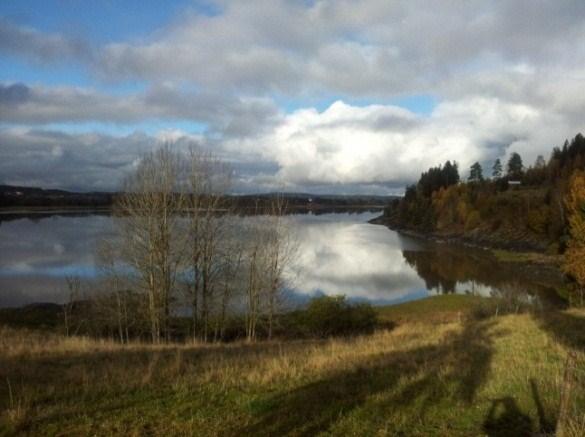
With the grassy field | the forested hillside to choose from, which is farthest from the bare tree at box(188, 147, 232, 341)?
the forested hillside

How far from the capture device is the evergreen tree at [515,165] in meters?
143

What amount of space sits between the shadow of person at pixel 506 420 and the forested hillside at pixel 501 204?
6078 cm

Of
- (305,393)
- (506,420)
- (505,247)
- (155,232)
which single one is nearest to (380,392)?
(305,393)

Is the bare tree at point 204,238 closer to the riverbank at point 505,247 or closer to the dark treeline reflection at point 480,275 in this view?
the dark treeline reflection at point 480,275

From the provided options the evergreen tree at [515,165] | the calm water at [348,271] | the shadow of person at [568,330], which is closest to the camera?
the shadow of person at [568,330]

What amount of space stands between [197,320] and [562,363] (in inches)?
875

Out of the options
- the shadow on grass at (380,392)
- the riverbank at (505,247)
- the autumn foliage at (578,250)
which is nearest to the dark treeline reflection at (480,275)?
the riverbank at (505,247)

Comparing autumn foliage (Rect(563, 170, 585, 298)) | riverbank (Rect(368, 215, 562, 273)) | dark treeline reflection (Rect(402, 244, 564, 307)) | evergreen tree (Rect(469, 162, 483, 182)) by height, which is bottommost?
dark treeline reflection (Rect(402, 244, 564, 307))

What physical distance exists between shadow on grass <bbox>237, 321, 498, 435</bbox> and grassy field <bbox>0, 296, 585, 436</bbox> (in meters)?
0.02

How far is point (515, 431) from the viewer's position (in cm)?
614

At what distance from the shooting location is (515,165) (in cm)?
14888

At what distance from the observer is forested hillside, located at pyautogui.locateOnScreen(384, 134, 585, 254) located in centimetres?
8088

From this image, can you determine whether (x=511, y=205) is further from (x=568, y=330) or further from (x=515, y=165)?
(x=568, y=330)

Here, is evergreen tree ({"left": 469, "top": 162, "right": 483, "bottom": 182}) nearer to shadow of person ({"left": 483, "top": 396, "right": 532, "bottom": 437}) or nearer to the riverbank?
the riverbank
